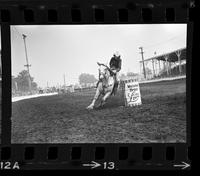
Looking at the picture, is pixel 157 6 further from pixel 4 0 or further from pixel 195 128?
pixel 4 0

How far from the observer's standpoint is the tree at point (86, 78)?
9.80ft

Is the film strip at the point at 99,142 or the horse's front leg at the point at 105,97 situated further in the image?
the horse's front leg at the point at 105,97

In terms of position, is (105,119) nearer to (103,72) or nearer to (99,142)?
(99,142)

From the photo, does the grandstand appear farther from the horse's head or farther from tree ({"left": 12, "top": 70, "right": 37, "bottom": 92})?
tree ({"left": 12, "top": 70, "right": 37, "bottom": 92})

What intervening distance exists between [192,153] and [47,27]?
4.93 feet

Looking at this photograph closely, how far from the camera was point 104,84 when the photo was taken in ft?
10.0

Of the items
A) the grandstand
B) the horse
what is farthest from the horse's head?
the grandstand

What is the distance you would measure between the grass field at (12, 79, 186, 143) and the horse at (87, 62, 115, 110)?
Result: 4 centimetres

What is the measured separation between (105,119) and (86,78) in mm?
360

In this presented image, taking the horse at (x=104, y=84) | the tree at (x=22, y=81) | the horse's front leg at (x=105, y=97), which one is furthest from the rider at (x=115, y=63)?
the tree at (x=22, y=81)

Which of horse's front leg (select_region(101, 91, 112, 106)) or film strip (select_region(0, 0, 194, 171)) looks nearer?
film strip (select_region(0, 0, 194, 171))

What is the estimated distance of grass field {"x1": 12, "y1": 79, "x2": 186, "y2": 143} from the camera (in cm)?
298

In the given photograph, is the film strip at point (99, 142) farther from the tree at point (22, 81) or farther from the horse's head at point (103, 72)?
the horse's head at point (103, 72)

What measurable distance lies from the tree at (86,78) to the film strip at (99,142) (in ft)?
1.31
